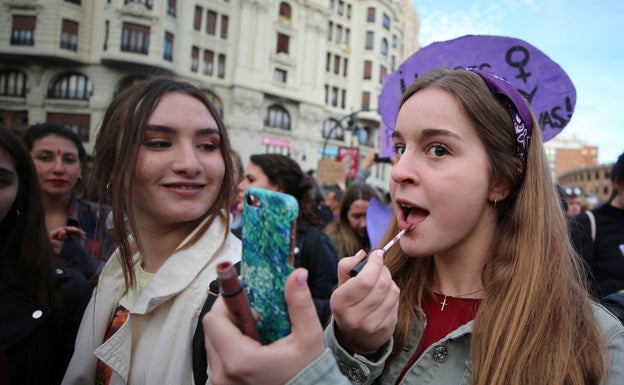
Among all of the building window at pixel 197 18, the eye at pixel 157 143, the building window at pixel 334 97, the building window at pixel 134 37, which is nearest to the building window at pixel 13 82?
the building window at pixel 134 37

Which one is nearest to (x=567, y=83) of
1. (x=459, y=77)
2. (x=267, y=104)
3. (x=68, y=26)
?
(x=459, y=77)

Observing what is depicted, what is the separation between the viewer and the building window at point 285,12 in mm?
28734

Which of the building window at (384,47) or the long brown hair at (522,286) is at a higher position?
the building window at (384,47)

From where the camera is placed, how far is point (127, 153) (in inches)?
62.9

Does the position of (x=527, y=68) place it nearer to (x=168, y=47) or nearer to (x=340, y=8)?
(x=168, y=47)

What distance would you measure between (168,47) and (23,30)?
704 centimetres

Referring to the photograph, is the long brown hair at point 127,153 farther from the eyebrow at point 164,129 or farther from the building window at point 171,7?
the building window at point 171,7

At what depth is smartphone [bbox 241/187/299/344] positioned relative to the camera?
79 cm

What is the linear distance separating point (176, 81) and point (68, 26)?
24.3 m

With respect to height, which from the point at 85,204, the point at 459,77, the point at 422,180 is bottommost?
the point at 85,204

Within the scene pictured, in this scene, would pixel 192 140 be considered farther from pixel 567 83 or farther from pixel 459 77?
pixel 567 83

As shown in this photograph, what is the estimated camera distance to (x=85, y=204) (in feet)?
12.2

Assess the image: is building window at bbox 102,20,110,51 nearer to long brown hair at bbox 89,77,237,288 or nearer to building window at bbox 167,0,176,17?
building window at bbox 167,0,176,17

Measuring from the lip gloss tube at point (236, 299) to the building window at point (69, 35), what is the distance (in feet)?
82.9
